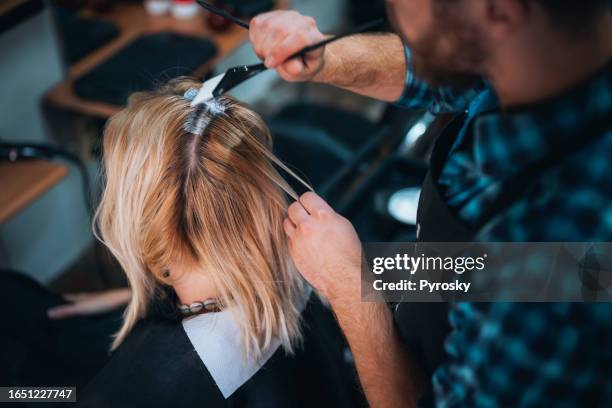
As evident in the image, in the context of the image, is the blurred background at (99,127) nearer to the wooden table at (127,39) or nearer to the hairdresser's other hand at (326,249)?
the wooden table at (127,39)

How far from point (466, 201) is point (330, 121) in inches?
59.6

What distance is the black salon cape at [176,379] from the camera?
1070mm

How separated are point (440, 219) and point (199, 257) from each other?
44 centimetres

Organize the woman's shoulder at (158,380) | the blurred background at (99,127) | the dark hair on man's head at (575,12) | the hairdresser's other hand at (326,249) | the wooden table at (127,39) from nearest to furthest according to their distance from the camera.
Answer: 1. the dark hair on man's head at (575,12)
2. the hairdresser's other hand at (326,249)
3. the woman's shoulder at (158,380)
4. the blurred background at (99,127)
5. the wooden table at (127,39)

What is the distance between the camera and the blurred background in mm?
1767

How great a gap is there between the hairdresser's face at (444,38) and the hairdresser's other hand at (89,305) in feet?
3.58

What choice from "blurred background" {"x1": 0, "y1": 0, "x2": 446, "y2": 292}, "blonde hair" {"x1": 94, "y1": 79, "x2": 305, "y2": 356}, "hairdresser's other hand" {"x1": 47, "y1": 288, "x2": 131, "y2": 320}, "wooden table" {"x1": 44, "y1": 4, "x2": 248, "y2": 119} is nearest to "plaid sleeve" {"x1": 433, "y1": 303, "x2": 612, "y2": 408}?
"blonde hair" {"x1": 94, "y1": 79, "x2": 305, "y2": 356}

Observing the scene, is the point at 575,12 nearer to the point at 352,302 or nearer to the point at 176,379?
the point at 352,302

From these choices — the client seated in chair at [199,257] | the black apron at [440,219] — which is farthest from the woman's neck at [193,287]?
the black apron at [440,219]

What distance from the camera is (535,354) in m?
0.70

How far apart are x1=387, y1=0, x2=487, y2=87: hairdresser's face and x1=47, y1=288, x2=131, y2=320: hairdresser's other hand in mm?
1093

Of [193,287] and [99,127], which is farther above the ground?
[193,287]

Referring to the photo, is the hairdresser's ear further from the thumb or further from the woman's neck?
the woman's neck

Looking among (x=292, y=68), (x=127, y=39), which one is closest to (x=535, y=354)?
(x=292, y=68)
